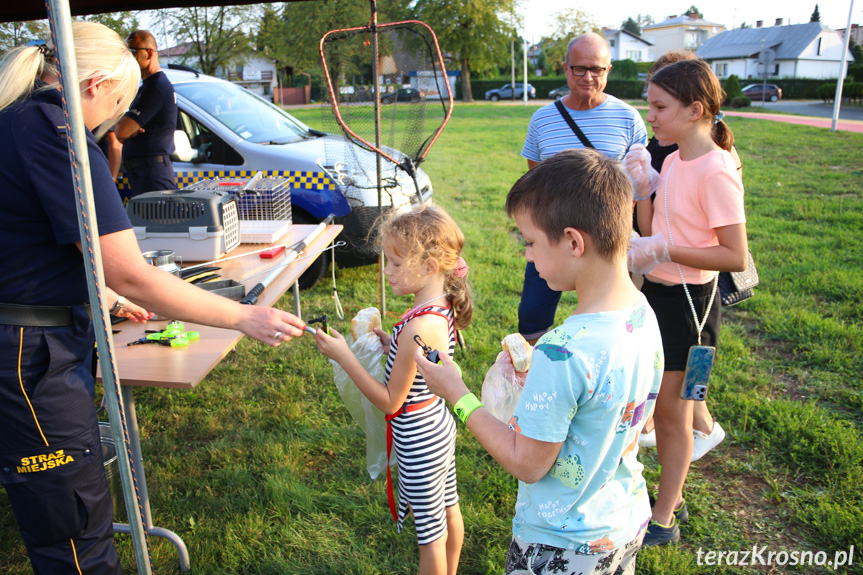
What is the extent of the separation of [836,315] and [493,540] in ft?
12.0

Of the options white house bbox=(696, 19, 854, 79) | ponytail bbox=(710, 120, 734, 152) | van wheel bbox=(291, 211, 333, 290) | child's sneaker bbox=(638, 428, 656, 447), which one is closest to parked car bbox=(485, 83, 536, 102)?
white house bbox=(696, 19, 854, 79)

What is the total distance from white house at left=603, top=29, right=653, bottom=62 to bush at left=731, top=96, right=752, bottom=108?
4307 centimetres

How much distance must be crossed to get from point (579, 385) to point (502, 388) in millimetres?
862

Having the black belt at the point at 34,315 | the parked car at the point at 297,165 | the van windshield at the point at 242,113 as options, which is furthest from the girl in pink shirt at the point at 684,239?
the van windshield at the point at 242,113

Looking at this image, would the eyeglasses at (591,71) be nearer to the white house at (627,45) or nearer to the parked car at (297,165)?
the parked car at (297,165)

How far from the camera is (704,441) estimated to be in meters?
2.98

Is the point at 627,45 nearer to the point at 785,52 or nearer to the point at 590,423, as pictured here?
the point at 785,52

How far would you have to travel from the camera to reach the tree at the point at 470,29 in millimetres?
37938

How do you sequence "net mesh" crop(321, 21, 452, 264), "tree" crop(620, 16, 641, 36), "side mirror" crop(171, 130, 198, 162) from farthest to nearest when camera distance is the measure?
"tree" crop(620, 16, 641, 36) < "side mirror" crop(171, 130, 198, 162) < "net mesh" crop(321, 21, 452, 264)

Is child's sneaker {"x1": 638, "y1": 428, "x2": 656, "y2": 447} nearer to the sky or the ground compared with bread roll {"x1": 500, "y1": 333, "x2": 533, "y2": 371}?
nearer to the ground

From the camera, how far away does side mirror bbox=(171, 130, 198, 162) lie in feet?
15.5

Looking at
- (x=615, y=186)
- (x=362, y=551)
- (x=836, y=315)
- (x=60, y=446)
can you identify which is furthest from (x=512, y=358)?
(x=836, y=315)

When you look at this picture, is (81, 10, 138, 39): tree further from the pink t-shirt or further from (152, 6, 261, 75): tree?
the pink t-shirt

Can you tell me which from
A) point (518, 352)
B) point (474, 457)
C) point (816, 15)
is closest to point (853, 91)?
point (474, 457)
